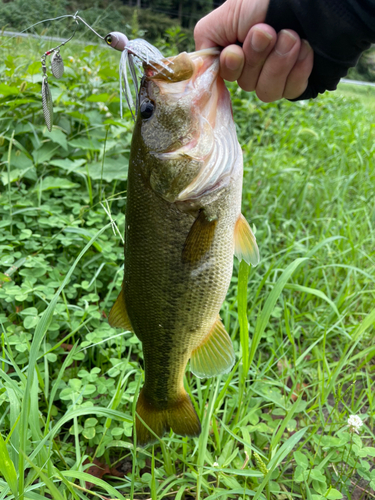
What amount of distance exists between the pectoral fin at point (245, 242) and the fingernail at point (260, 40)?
0.66 m

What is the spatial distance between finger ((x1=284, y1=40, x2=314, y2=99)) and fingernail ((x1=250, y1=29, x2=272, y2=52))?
160 mm

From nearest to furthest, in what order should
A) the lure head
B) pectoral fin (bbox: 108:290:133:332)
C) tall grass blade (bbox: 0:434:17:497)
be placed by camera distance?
tall grass blade (bbox: 0:434:17:497), the lure head, pectoral fin (bbox: 108:290:133:332)

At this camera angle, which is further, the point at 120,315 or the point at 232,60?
the point at 120,315

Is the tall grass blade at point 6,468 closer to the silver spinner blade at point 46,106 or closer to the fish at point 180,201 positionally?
the fish at point 180,201

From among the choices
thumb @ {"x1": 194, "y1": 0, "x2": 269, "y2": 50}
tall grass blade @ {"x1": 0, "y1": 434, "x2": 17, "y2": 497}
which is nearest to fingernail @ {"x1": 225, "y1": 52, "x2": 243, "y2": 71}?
thumb @ {"x1": 194, "y1": 0, "x2": 269, "y2": 50}

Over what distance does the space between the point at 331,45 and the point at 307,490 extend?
5.61ft

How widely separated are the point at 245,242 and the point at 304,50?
2.66 feet

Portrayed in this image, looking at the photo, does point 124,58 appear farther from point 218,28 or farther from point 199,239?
point 199,239

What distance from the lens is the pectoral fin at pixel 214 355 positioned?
1539 mm

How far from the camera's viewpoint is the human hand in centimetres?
147

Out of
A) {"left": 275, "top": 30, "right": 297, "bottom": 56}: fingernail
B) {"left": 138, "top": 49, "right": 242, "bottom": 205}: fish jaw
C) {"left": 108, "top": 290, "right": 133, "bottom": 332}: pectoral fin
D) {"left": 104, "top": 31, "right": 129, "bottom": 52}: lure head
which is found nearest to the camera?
{"left": 104, "top": 31, "right": 129, "bottom": 52}: lure head

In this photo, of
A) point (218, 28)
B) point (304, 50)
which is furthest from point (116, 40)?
point (304, 50)

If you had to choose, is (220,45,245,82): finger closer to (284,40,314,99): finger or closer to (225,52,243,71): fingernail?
(225,52,243,71): fingernail

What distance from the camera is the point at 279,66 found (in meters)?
1.57
